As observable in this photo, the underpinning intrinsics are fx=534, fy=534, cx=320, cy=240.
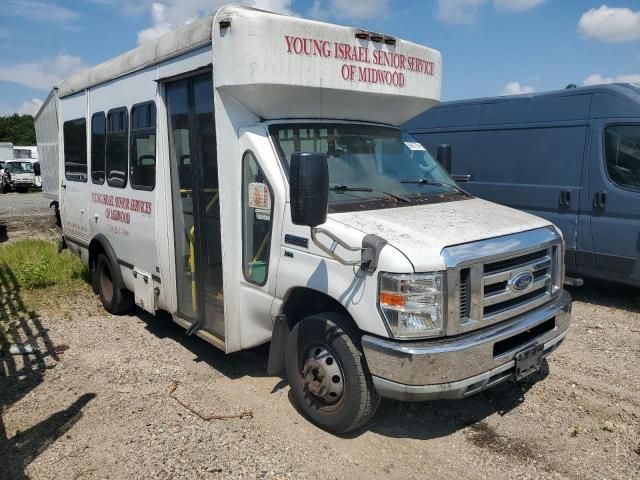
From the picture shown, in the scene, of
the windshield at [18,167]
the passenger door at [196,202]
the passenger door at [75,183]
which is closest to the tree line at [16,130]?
the windshield at [18,167]

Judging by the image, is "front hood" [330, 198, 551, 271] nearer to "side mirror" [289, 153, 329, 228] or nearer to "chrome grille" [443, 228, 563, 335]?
"chrome grille" [443, 228, 563, 335]

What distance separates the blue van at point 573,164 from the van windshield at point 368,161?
306cm

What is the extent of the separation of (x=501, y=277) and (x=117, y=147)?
4.49m

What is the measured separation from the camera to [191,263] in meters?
5.00

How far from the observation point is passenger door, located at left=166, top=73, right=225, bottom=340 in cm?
455

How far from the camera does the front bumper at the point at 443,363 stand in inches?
128

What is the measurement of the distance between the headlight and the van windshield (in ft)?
2.91

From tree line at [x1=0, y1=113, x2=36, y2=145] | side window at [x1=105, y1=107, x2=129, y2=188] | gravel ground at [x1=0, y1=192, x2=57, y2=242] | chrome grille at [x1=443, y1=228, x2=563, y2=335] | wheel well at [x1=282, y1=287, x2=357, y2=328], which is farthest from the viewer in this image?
tree line at [x1=0, y1=113, x2=36, y2=145]

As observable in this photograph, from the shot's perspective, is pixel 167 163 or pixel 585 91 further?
pixel 585 91

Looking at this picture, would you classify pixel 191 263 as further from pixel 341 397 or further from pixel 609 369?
pixel 609 369

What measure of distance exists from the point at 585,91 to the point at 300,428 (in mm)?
5746

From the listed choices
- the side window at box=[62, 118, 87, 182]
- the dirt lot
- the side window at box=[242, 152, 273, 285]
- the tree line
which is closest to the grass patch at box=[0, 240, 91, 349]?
the dirt lot

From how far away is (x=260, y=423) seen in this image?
4047mm

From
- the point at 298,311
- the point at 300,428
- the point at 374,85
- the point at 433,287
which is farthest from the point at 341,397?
the point at 374,85
